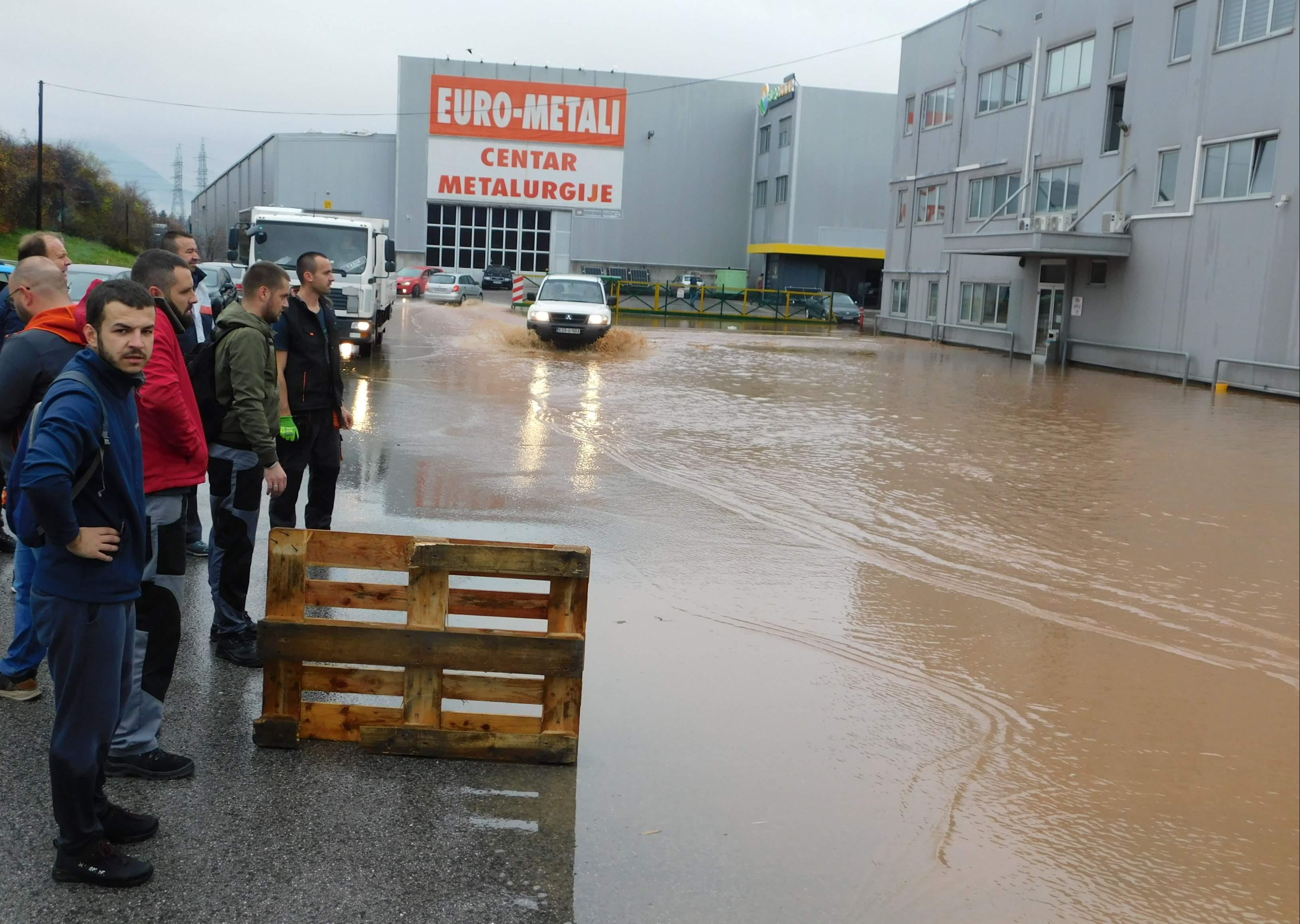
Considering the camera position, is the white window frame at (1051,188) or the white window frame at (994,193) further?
the white window frame at (994,193)

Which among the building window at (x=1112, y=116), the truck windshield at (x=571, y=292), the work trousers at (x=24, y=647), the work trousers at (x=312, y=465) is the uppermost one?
the building window at (x=1112, y=116)

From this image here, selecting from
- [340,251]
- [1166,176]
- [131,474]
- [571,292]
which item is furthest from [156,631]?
[1166,176]

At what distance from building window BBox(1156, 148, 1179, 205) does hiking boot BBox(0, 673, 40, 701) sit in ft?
87.8

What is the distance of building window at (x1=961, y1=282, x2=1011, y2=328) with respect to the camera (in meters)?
34.7

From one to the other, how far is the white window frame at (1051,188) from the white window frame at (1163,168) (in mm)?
3514

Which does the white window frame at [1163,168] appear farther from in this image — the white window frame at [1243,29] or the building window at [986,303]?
the building window at [986,303]

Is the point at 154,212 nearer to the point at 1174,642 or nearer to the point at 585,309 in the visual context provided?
the point at 585,309

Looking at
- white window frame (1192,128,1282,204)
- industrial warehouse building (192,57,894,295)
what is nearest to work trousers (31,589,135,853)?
white window frame (1192,128,1282,204)

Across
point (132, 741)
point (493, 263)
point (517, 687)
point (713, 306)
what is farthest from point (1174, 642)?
point (493, 263)

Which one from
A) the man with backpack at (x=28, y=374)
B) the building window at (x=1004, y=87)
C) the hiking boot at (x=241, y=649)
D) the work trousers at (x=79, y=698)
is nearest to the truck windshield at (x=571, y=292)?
the building window at (x=1004, y=87)

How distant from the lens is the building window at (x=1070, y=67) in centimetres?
3075

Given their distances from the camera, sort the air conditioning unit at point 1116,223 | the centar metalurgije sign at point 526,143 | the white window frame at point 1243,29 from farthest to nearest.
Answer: the centar metalurgije sign at point 526,143 → the air conditioning unit at point 1116,223 → the white window frame at point 1243,29

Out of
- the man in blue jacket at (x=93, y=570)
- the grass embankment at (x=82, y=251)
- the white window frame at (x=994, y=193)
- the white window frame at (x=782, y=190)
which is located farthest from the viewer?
the white window frame at (x=782, y=190)

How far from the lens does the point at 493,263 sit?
67.2m
